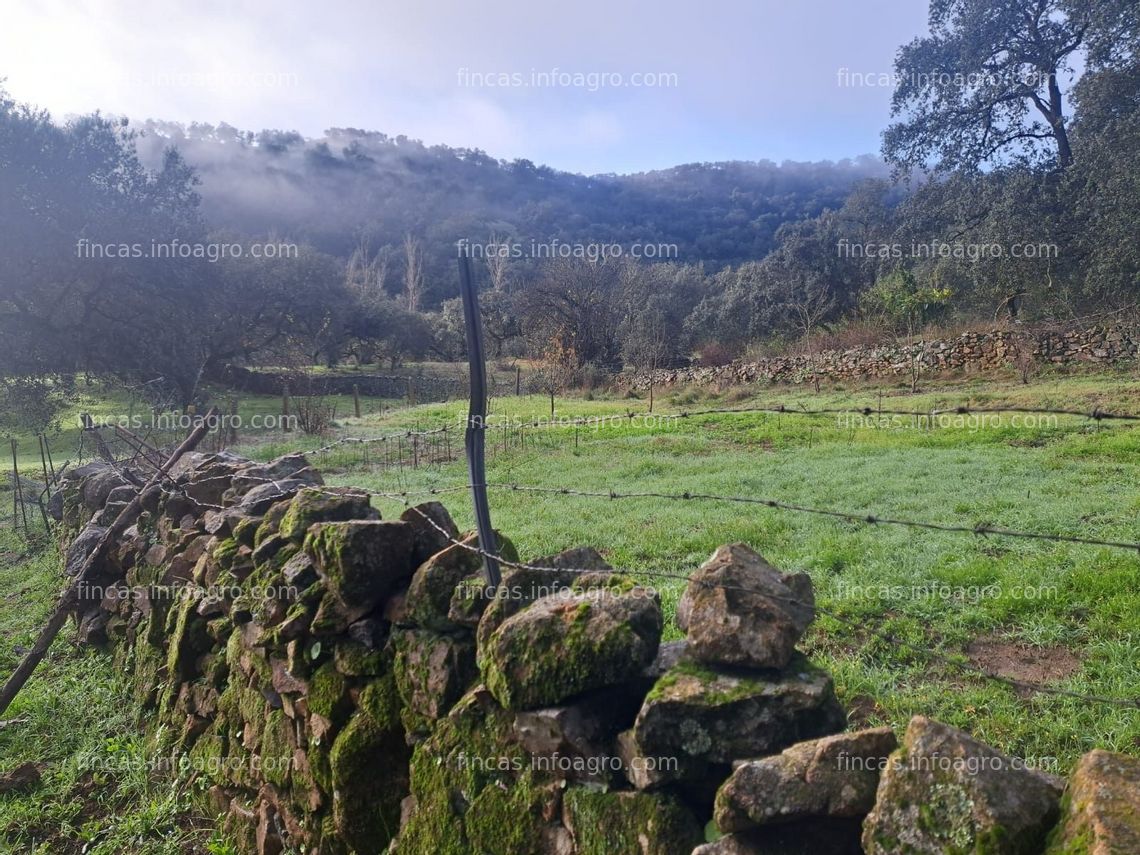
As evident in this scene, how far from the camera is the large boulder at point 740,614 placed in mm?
2035

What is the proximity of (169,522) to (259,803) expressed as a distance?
2975 mm

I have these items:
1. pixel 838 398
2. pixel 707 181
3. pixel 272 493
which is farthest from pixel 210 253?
pixel 707 181

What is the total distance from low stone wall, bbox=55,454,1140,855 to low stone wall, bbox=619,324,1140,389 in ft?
64.2

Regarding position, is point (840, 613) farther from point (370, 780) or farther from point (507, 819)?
point (370, 780)

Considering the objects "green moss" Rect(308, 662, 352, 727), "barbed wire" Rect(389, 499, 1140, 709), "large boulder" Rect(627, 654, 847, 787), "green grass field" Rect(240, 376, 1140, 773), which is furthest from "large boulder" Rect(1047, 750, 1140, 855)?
"green moss" Rect(308, 662, 352, 727)

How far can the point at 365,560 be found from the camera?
9.96ft

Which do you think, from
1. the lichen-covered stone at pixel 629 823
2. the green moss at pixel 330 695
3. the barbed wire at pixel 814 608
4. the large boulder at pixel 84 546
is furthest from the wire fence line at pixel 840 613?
the large boulder at pixel 84 546

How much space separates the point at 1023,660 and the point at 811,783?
291 centimetres

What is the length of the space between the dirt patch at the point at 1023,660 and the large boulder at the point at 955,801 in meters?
2.50

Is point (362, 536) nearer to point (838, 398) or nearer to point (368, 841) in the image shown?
point (368, 841)

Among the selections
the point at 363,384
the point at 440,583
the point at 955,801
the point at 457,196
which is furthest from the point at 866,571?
the point at 457,196

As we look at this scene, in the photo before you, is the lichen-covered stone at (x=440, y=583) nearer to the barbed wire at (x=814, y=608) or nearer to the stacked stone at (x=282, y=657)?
the barbed wire at (x=814, y=608)

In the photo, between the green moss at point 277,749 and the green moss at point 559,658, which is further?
the green moss at point 277,749

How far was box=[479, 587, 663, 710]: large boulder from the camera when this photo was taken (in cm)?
216
